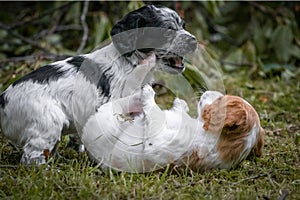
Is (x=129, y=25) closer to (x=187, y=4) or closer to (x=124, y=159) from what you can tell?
(x=124, y=159)

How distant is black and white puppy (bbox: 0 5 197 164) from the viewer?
3.81 metres

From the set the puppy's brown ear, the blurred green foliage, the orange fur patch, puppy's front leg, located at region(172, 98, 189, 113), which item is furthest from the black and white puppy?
the blurred green foliage

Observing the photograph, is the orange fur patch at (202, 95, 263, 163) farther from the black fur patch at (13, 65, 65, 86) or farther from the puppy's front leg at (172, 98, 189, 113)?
the black fur patch at (13, 65, 65, 86)

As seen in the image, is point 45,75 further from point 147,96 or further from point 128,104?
point 147,96

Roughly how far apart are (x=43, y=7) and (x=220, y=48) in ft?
9.48

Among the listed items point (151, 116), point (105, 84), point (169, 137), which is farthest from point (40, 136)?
point (169, 137)

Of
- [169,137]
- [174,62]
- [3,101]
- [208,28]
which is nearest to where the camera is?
[169,137]

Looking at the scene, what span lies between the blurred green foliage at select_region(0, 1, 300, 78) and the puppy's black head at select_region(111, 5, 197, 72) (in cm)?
302

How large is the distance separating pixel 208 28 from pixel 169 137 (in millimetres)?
5860

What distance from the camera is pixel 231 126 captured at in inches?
146

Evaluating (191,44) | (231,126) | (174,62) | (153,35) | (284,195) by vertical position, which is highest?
(153,35)

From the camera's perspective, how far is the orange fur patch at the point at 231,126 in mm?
3717

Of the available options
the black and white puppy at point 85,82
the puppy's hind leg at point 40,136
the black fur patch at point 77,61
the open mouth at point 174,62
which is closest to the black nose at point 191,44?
the black and white puppy at point 85,82

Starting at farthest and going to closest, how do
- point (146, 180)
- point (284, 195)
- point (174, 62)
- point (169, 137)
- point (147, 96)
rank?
1. point (174, 62)
2. point (147, 96)
3. point (169, 137)
4. point (146, 180)
5. point (284, 195)
